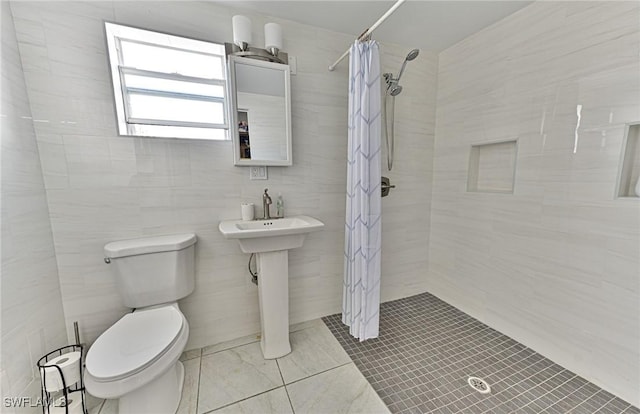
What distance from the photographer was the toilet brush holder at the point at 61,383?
1.09 metres

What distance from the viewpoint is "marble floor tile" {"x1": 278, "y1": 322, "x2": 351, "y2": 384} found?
144 centimetres

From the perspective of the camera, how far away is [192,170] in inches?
59.5

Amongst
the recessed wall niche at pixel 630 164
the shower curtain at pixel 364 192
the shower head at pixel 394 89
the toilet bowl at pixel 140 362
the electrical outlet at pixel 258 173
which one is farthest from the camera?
the shower head at pixel 394 89

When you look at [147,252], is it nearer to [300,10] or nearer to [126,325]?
[126,325]

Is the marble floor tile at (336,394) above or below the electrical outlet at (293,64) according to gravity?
below

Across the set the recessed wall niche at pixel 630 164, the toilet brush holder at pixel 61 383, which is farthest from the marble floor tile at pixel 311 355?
the recessed wall niche at pixel 630 164

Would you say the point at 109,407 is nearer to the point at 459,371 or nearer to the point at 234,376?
the point at 234,376

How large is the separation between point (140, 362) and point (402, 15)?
8.05 feet

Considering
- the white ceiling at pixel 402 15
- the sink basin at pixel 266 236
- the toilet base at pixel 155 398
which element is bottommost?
the toilet base at pixel 155 398

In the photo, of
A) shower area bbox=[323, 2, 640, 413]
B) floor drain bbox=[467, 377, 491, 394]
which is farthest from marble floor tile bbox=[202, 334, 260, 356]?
floor drain bbox=[467, 377, 491, 394]

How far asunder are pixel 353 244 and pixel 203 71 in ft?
4.93

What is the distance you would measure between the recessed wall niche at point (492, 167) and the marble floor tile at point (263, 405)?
6.58 ft

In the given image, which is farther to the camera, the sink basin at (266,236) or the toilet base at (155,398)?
the sink basin at (266,236)

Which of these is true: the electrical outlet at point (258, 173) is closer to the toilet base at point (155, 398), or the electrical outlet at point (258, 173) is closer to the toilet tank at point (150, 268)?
the toilet tank at point (150, 268)
